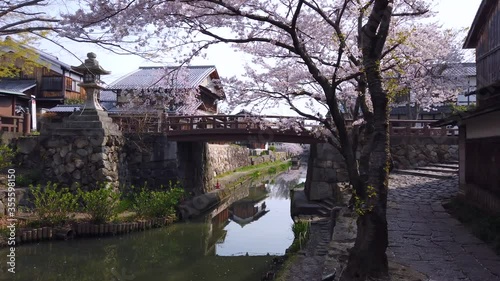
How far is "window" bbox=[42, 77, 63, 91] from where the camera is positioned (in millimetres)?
28625

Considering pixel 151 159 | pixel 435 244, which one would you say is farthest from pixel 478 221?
pixel 151 159

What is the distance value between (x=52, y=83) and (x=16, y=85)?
235 centimetres

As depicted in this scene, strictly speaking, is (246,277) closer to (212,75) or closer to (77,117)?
(77,117)

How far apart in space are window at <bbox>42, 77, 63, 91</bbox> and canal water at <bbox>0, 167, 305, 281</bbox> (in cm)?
1760

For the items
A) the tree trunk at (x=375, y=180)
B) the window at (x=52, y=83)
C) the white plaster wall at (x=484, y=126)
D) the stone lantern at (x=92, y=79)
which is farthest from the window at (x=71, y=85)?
the tree trunk at (x=375, y=180)

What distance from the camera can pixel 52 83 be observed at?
28797 mm

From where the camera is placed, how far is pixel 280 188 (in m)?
32.5

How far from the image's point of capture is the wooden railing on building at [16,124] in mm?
18038

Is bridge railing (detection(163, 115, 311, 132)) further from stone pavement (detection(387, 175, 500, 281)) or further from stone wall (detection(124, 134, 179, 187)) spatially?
stone pavement (detection(387, 175, 500, 281))

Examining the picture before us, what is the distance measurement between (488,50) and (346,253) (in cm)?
783

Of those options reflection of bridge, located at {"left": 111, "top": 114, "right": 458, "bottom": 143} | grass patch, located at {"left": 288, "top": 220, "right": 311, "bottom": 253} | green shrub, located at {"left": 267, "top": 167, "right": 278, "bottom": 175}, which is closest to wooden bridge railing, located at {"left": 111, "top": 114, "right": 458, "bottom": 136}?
reflection of bridge, located at {"left": 111, "top": 114, "right": 458, "bottom": 143}

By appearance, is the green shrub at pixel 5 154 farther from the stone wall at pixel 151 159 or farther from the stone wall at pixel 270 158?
the stone wall at pixel 270 158

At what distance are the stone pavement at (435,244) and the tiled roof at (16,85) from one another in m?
24.2

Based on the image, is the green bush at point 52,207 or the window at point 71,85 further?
the window at point 71,85
